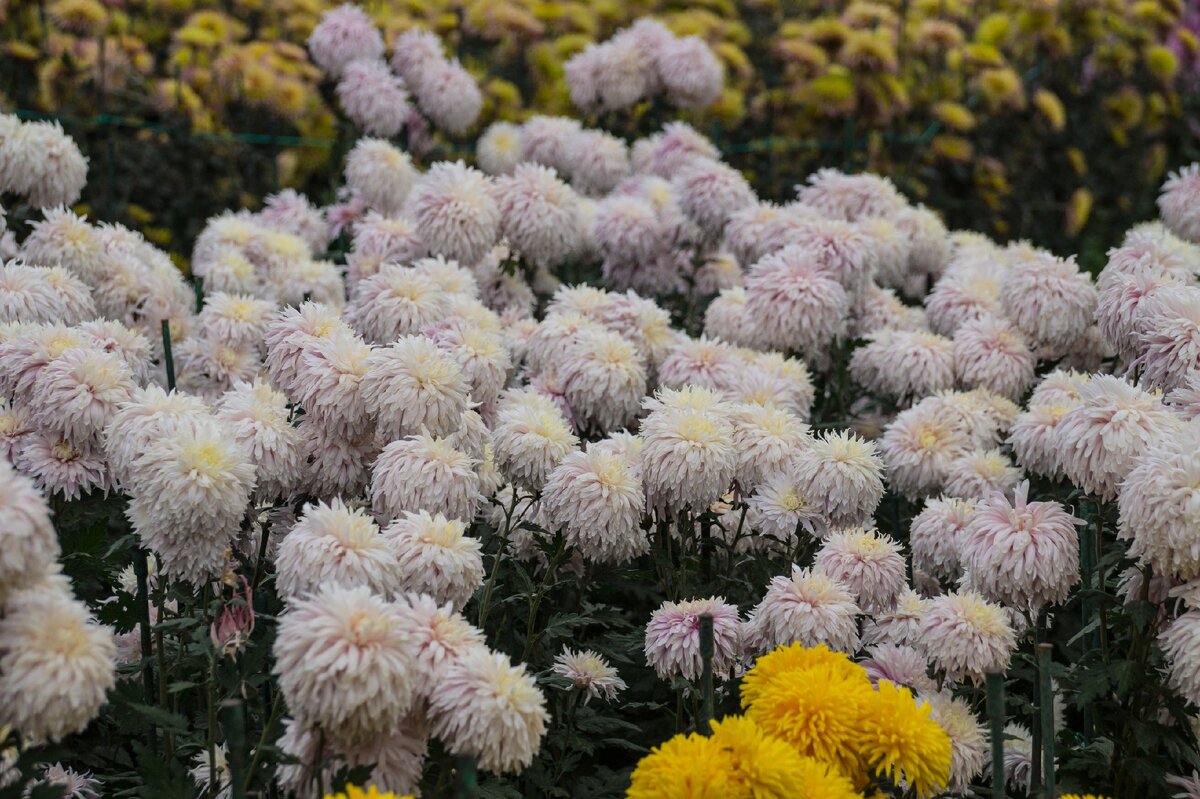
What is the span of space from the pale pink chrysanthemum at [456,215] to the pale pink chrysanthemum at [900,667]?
1573mm

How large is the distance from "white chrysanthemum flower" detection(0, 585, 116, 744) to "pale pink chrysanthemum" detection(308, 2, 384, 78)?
3.13m

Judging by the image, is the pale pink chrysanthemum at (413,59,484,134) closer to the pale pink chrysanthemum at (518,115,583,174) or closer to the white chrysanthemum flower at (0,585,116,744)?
the pale pink chrysanthemum at (518,115,583,174)

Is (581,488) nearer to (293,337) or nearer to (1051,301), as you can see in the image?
(293,337)

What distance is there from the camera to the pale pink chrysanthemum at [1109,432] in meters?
2.25

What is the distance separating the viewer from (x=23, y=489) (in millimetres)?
1712

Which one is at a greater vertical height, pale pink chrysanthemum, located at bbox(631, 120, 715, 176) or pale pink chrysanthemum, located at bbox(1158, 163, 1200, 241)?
pale pink chrysanthemum, located at bbox(1158, 163, 1200, 241)

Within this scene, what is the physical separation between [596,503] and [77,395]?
94cm

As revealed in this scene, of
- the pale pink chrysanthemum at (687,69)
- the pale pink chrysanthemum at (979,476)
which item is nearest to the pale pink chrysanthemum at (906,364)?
the pale pink chrysanthemum at (979,476)

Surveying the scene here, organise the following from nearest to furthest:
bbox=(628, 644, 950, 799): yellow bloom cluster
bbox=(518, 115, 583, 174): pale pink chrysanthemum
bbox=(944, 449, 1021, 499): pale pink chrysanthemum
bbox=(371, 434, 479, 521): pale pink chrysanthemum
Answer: bbox=(628, 644, 950, 799): yellow bloom cluster → bbox=(371, 434, 479, 521): pale pink chrysanthemum → bbox=(944, 449, 1021, 499): pale pink chrysanthemum → bbox=(518, 115, 583, 174): pale pink chrysanthemum

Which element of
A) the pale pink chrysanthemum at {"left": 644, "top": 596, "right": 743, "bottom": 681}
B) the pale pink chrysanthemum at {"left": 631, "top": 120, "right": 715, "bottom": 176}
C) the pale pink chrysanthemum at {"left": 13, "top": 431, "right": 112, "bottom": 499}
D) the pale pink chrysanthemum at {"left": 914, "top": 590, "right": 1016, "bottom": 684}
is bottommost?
the pale pink chrysanthemum at {"left": 631, "top": 120, "right": 715, "bottom": 176}

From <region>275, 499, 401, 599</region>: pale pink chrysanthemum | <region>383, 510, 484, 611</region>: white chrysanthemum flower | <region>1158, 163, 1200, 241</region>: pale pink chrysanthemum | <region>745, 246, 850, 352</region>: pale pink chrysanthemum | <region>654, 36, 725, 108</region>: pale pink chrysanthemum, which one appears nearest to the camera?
<region>275, 499, 401, 599</region>: pale pink chrysanthemum

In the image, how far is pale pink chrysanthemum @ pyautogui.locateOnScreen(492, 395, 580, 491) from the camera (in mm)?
2418

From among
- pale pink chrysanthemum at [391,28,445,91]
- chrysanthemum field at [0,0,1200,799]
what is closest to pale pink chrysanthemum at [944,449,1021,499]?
chrysanthemum field at [0,0,1200,799]

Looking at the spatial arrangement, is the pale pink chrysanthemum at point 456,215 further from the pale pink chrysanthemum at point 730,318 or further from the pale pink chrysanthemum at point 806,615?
the pale pink chrysanthemum at point 806,615
